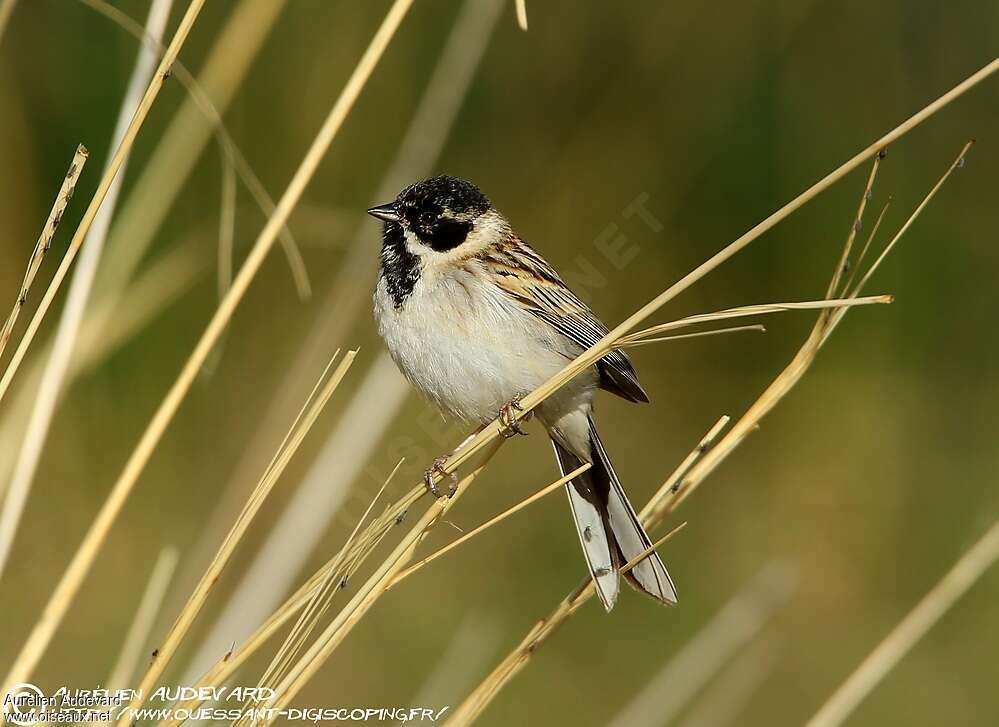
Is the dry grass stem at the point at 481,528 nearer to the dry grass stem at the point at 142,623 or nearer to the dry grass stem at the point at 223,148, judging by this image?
the dry grass stem at the point at 142,623

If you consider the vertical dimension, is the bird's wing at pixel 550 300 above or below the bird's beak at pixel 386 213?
below

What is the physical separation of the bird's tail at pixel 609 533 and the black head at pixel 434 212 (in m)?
0.62

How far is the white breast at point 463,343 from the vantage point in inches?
104

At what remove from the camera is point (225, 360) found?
463cm

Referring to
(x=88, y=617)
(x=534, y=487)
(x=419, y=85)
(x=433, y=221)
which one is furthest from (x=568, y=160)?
(x=88, y=617)

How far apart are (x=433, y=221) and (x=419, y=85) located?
1.70 m

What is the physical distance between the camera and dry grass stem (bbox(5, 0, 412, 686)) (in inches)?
52.4

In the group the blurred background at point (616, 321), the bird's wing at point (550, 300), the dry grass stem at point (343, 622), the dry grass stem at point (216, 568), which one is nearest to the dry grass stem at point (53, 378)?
the dry grass stem at point (216, 568)

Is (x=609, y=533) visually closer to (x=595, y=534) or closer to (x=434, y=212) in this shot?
(x=595, y=534)

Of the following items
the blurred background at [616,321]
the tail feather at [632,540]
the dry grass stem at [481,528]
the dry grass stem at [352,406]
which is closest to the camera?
the dry grass stem at [481,528]

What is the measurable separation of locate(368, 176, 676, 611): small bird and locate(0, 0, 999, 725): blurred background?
0.84 meters

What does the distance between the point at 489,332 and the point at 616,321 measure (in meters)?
2.21

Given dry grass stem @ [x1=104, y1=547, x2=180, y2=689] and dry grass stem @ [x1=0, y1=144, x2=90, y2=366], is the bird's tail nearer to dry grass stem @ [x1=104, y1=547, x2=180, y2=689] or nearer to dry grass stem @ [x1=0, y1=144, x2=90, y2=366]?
dry grass stem @ [x1=104, y1=547, x2=180, y2=689]

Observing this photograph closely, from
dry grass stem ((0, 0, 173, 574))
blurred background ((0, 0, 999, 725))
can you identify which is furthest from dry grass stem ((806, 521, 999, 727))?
blurred background ((0, 0, 999, 725))
